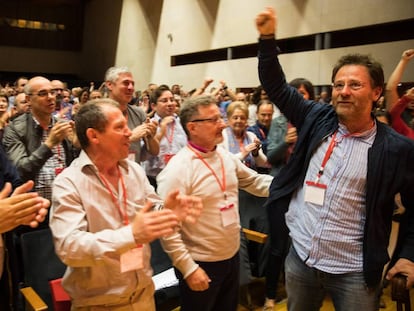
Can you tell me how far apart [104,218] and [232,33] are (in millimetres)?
9624

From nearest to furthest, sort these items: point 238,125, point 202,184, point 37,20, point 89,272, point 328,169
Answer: point 89,272 → point 328,169 → point 202,184 → point 238,125 → point 37,20

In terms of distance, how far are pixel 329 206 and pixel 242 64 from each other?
29.8 feet

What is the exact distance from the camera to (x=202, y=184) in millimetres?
1807

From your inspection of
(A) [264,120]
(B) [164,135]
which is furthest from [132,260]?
(A) [264,120]

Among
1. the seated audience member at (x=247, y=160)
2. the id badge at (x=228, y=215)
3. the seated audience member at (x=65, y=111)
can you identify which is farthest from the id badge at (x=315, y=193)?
the seated audience member at (x=65, y=111)

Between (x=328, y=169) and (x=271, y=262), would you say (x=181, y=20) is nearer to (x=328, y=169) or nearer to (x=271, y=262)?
(x=271, y=262)

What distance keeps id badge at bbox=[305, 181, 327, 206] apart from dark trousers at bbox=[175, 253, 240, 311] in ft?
1.75

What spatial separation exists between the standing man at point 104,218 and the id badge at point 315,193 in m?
0.45

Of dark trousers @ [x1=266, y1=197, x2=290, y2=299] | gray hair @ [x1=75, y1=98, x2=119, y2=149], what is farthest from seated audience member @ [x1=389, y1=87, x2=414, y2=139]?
gray hair @ [x1=75, y1=98, x2=119, y2=149]

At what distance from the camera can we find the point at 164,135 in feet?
11.1

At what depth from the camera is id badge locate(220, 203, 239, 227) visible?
1.81 metres

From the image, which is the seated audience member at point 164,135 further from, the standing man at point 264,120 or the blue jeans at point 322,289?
the blue jeans at point 322,289

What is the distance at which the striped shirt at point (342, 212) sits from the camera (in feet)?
4.84

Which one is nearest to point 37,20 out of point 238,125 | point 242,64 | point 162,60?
point 162,60
